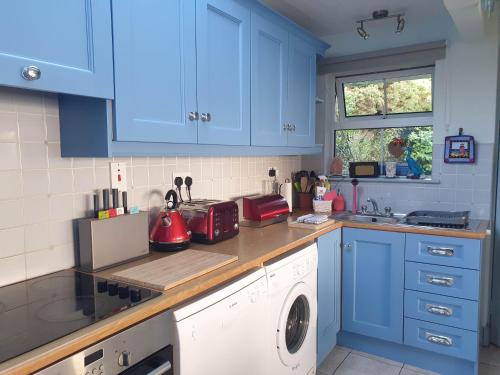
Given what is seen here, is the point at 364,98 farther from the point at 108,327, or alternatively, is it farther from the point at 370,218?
the point at 108,327

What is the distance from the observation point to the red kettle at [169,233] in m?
1.72

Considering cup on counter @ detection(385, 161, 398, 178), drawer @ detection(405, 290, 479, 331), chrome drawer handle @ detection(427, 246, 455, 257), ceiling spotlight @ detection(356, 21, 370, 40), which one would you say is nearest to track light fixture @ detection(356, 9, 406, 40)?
ceiling spotlight @ detection(356, 21, 370, 40)

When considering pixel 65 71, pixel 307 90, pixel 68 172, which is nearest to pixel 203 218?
pixel 68 172

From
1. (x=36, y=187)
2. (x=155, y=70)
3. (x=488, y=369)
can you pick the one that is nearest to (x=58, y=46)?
(x=155, y=70)

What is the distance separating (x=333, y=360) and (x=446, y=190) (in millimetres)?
1408

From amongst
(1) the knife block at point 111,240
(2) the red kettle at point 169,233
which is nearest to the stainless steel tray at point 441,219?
(2) the red kettle at point 169,233

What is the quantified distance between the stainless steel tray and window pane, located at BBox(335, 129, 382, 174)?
66 centimetres

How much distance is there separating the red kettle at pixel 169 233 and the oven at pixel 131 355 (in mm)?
505

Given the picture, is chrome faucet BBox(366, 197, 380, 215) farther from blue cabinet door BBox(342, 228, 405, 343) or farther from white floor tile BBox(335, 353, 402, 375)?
white floor tile BBox(335, 353, 402, 375)

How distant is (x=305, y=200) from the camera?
3.08 meters

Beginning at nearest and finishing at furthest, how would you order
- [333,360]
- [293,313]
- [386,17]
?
1. [293,313]
2. [333,360]
3. [386,17]

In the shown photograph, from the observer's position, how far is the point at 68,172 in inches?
60.2

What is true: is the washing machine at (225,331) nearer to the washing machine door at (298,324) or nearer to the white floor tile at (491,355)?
the washing machine door at (298,324)

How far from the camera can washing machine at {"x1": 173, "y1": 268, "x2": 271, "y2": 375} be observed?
1.25m
